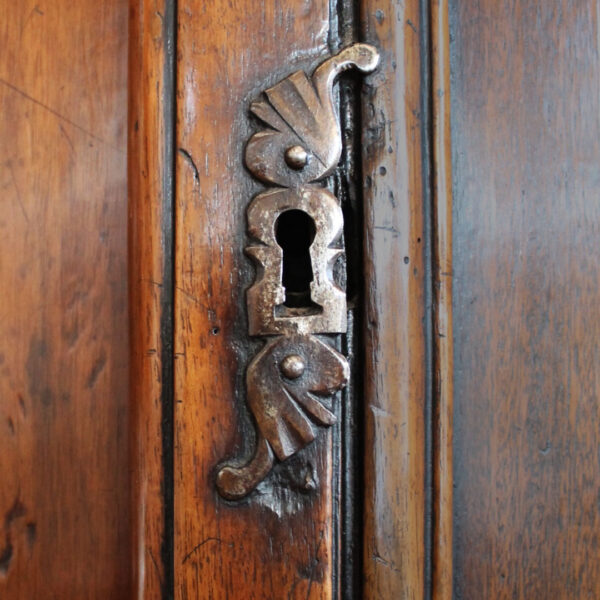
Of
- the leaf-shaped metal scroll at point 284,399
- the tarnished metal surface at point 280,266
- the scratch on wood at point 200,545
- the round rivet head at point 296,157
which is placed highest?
the round rivet head at point 296,157

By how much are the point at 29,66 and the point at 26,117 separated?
0.04 metres

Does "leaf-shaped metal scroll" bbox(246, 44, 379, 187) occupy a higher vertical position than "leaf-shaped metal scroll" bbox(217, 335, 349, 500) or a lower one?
higher

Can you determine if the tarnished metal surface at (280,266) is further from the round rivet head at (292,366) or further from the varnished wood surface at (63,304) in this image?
the varnished wood surface at (63,304)

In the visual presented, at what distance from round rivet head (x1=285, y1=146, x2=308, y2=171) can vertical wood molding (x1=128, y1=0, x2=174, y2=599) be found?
0.09 m

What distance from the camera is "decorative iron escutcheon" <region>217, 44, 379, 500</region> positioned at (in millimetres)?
374

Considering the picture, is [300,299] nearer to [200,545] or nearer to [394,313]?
[394,313]

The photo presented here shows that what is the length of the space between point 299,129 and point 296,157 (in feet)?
0.07

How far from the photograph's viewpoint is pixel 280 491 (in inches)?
15.1

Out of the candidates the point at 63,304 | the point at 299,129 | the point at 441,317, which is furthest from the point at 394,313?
the point at 63,304

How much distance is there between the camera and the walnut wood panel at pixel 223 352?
0.38m

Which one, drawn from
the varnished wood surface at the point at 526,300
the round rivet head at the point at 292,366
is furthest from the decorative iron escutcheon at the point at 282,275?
the varnished wood surface at the point at 526,300

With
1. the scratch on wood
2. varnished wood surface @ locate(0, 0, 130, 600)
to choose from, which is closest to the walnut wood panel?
the scratch on wood

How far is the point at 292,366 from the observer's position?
0.37m

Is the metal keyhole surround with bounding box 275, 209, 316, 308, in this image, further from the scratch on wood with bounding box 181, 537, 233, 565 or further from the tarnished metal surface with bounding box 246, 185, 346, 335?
the scratch on wood with bounding box 181, 537, 233, 565
